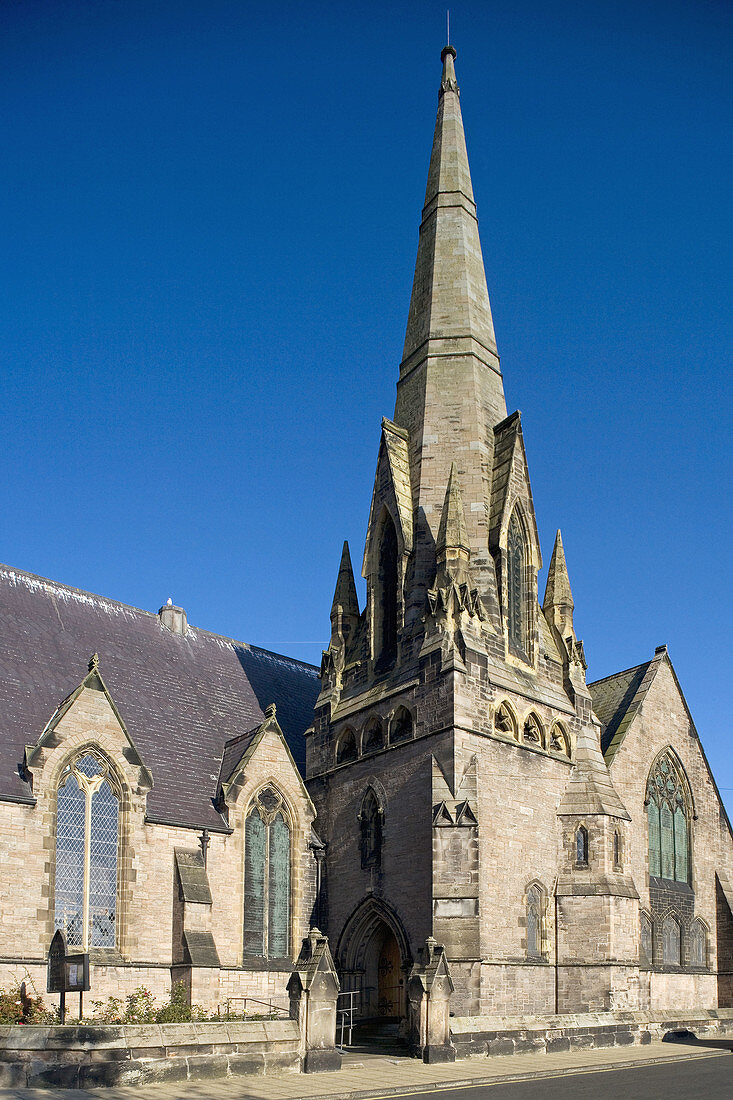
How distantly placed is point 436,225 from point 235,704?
1549cm

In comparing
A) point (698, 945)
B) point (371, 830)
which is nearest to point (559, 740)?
point (371, 830)

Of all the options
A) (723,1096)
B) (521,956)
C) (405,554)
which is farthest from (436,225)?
(723,1096)

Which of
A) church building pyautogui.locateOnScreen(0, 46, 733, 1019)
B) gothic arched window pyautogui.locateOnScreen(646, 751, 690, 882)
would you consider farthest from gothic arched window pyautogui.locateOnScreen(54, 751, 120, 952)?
gothic arched window pyautogui.locateOnScreen(646, 751, 690, 882)

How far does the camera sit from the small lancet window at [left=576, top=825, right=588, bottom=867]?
85.5 feet

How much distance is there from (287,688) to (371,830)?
27.3 ft

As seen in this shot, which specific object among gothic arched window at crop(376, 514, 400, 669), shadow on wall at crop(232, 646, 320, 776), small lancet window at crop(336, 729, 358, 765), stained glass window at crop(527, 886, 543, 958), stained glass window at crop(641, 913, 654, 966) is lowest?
stained glass window at crop(641, 913, 654, 966)

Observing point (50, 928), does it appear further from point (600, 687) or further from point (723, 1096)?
point (600, 687)

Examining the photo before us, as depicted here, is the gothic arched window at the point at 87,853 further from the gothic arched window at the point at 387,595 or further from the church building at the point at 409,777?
the gothic arched window at the point at 387,595

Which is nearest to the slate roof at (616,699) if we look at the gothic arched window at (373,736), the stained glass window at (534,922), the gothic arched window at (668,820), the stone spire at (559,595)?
the gothic arched window at (668,820)

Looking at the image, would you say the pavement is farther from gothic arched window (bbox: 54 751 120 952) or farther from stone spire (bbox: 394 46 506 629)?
stone spire (bbox: 394 46 506 629)

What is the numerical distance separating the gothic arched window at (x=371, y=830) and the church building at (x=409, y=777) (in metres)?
0.11

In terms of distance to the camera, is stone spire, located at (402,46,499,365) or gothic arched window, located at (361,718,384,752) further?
stone spire, located at (402,46,499,365)

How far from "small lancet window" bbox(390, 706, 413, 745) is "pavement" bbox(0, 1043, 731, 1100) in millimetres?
7376

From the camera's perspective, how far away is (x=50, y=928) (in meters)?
22.2
